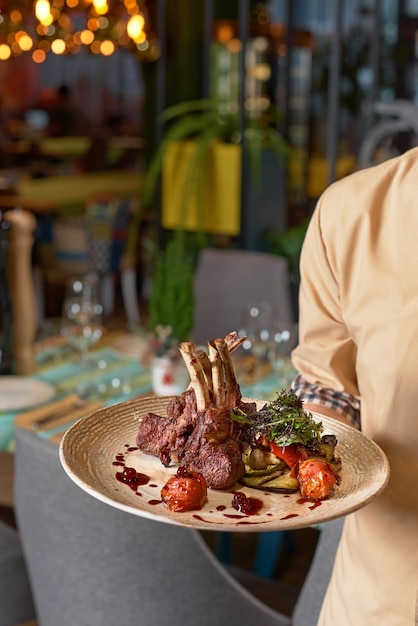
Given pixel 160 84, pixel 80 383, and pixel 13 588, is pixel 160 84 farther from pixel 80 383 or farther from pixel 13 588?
pixel 13 588

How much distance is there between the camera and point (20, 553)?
2.15 m

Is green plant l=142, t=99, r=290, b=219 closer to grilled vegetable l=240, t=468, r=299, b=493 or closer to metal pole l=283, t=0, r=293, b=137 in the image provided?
metal pole l=283, t=0, r=293, b=137

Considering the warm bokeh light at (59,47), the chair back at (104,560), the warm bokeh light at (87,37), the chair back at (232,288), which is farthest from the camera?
the warm bokeh light at (59,47)

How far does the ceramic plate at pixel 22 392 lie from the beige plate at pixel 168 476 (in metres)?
1.27

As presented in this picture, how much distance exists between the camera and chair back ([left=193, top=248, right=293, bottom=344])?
3391mm

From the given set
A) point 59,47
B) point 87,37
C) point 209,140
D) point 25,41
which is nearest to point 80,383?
point 209,140

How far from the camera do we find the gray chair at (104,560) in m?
1.58

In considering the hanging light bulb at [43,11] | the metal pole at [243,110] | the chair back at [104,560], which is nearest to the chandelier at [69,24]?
the hanging light bulb at [43,11]

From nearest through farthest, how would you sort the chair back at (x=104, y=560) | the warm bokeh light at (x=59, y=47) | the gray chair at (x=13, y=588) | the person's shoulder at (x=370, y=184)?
the person's shoulder at (x=370, y=184), the chair back at (x=104, y=560), the gray chair at (x=13, y=588), the warm bokeh light at (x=59, y=47)

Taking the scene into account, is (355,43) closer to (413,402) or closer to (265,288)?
(265,288)

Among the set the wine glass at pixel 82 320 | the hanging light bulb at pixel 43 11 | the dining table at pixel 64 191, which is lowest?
the dining table at pixel 64 191

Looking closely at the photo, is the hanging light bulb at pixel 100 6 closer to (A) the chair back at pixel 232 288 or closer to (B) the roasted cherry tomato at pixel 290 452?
(A) the chair back at pixel 232 288

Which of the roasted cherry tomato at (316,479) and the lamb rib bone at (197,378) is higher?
the lamb rib bone at (197,378)

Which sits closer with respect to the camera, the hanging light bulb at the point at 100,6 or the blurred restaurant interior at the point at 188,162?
the blurred restaurant interior at the point at 188,162
